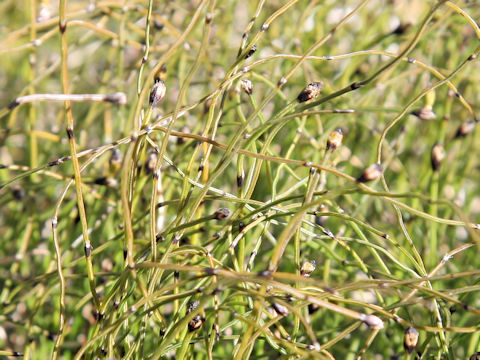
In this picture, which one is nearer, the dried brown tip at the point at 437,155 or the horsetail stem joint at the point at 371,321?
the horsetail stem joint at the point at 371,321

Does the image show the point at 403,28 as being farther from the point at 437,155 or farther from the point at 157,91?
the point at 157,91

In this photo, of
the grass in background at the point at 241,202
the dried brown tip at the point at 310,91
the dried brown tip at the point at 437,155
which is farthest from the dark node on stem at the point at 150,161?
the dried brown tip at the point at 437,155

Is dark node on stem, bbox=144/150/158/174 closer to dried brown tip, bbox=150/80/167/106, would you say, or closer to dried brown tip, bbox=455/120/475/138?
dried brown tip, bbox=150/80/167/106

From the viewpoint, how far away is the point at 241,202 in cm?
40

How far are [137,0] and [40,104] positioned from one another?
223 millimetres

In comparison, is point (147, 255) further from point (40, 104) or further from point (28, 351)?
point (40, 104)

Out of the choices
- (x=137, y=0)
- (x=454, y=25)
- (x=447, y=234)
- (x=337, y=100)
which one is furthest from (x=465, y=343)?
(x=137, y=0)

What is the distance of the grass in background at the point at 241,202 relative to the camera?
1.25ft

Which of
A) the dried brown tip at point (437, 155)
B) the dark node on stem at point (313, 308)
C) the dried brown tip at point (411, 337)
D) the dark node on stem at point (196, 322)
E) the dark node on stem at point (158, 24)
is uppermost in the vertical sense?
the dark node on stem at point (158, 24)

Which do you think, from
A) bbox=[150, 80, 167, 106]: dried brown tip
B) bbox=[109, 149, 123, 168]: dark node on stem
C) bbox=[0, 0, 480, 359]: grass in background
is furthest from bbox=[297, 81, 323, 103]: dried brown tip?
bbox=[109, 149, 123, 168]: dark node on stem

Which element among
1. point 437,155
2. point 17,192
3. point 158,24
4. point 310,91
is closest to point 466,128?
point 437,155

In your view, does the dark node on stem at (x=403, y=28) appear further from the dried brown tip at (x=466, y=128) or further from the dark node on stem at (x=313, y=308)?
the dark node on stem at (x=313, y=308)

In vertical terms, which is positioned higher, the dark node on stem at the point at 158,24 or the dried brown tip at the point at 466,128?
the dark node on stem at the point at 158,24

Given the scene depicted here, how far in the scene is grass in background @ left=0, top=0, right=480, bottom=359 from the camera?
1.25ft
